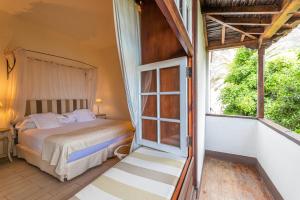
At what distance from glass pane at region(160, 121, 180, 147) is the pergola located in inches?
72.4

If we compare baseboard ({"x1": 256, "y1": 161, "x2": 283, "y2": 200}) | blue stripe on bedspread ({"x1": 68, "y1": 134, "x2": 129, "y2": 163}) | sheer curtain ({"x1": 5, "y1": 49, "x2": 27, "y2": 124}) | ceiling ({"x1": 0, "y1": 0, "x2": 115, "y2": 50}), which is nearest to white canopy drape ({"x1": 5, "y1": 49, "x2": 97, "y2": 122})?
sheer curtain ({"x1": 5, "y1": 49, "x2": 27, "y2": 124})

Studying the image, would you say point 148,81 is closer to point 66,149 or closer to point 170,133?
point 170,133

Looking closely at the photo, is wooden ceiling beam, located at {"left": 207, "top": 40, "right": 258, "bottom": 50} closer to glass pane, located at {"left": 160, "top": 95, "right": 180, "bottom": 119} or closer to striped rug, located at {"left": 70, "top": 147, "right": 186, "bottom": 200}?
glass pane, located at {"left": 160, "top": 95, "right": 180, "bottom": 119}

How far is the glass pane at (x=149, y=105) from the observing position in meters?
1.84

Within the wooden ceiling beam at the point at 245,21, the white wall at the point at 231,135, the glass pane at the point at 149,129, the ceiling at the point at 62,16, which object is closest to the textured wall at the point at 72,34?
the ceiling at the point at 62,16

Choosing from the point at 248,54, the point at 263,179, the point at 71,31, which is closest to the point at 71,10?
the point at 71,31

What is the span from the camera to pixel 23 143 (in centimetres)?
272

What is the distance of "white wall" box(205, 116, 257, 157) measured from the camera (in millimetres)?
2857

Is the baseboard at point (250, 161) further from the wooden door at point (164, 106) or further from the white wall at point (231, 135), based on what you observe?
the wooden door at point (164, 106)

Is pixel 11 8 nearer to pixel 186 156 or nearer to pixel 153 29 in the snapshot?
pixel 153 29

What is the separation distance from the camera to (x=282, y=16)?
6.23 ft

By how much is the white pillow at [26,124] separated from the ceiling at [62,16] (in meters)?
1.84

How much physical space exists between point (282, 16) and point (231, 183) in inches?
96.0

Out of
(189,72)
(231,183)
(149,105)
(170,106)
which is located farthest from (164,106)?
(231,183)
